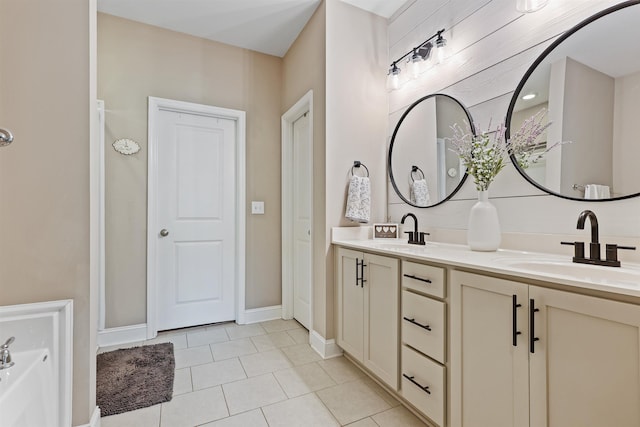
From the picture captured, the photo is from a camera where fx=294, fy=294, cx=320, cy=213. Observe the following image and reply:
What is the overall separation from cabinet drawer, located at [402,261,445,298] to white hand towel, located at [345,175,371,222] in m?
0.76

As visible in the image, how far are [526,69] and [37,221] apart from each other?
248 centimetres

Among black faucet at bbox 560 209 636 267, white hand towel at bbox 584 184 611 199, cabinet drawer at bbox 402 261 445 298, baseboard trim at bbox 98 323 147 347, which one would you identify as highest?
white hand towel at bbox 584 184 611 199

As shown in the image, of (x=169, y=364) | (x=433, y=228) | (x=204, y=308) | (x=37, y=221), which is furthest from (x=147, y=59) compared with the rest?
(x=433, y=228)

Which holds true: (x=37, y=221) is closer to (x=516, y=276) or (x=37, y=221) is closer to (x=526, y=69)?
(x=516, y=276)

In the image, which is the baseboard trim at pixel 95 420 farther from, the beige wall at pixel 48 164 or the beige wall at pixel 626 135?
the beige wall at pixel 626 135

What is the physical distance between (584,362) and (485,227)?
79 centimetres

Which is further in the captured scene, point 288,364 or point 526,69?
point 288,364

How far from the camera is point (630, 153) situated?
3.95 ft

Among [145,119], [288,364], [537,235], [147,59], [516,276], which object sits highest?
[147,59]

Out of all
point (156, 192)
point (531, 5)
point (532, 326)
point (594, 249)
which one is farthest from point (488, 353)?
point (156, 192)

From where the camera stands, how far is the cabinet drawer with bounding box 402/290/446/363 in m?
1.34

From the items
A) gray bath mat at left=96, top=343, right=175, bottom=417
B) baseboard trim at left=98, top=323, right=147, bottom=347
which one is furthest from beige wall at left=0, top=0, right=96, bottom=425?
baseboard trim at left=98, top=323, right=147, bottom=347

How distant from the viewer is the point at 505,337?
3.50ft

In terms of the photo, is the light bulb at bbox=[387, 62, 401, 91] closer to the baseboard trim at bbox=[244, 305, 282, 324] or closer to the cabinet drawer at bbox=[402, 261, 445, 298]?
the cabinet drawer at bbox=[402, 261, 445, 298]
